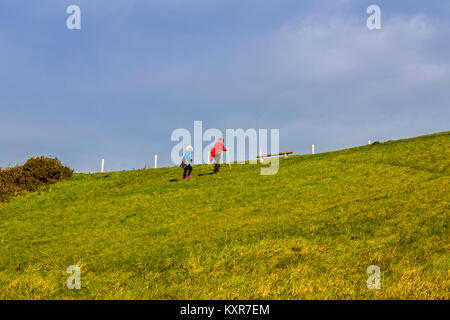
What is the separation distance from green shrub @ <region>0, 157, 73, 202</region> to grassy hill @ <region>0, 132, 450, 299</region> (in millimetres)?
10869

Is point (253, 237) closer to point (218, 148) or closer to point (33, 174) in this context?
point (218, 148)

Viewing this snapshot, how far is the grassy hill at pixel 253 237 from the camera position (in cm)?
898

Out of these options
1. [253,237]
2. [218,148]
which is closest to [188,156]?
[218,148]

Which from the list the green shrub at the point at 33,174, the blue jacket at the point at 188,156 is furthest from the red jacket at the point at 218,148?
the green shrub at the point at 33,174

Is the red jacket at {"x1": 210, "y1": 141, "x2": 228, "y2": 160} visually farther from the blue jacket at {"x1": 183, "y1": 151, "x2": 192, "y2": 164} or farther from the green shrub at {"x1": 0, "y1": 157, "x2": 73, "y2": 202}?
the green shrub at {"x1": 0, "y1": 157, "x2": 73, "y2": 202}

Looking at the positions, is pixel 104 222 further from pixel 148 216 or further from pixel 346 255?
pixel 346 255

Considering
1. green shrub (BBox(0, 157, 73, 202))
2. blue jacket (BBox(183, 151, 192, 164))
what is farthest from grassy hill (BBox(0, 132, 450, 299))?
green shrub (BBox(0, 157, 73, 202))

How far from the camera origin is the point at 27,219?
25.9m

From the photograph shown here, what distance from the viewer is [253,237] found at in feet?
47.9

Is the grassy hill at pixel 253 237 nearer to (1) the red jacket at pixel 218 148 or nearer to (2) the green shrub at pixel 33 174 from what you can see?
(1) the red jacket at pixel 218 148

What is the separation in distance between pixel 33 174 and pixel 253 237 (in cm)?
3597
